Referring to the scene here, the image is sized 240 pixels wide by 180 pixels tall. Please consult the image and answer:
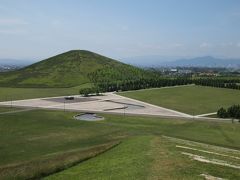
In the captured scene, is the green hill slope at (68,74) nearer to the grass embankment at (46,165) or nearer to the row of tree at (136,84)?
the row of tree at (136,84)

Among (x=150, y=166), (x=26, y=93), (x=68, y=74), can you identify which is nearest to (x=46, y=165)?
(x=150, y=166)

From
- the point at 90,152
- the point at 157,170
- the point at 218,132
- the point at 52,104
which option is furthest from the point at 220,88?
the point at 157,170

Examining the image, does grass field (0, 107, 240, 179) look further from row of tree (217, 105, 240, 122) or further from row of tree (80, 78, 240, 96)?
row of tree (80, 78, 240, 96)

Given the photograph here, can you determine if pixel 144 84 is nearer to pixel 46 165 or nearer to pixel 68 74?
pixel 68 74

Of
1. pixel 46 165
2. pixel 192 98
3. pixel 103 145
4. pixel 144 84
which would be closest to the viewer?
pixel 46 165

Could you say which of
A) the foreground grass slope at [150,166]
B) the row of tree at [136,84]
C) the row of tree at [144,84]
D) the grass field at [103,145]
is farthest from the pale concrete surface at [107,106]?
the foreground grass slope at [150,166]

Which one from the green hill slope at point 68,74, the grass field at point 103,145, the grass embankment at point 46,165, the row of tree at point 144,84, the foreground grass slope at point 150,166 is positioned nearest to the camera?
the foreground grass slope at point 150,166

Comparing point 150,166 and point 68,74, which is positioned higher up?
point 68,74
